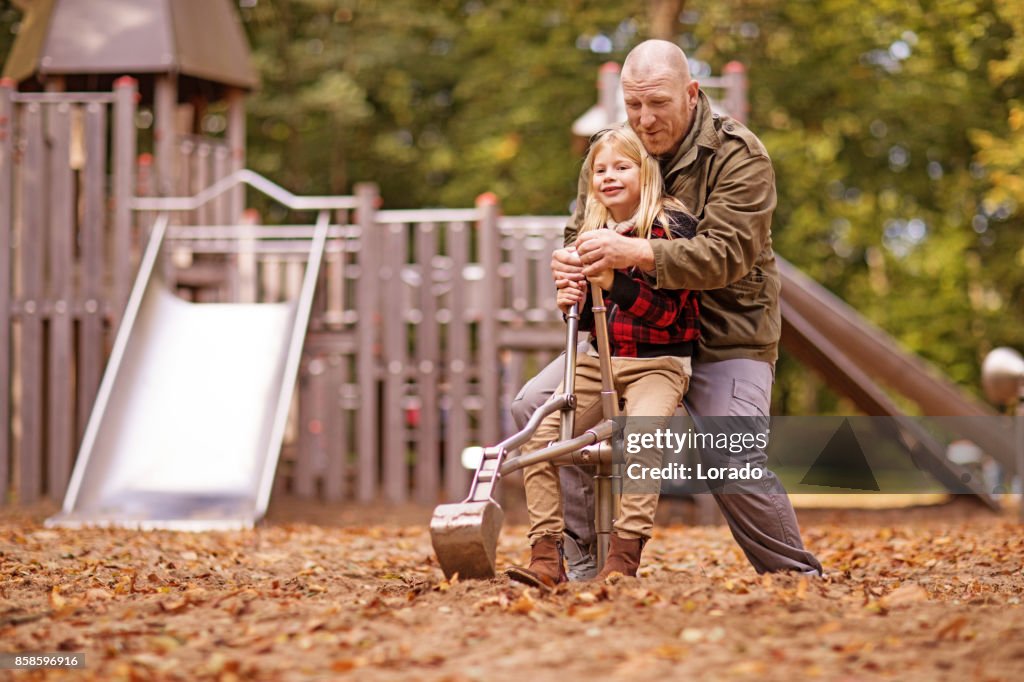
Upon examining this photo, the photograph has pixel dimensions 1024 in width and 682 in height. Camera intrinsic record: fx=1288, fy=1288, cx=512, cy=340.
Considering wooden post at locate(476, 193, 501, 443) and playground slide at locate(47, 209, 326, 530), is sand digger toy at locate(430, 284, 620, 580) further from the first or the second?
wooden post at locate(476, 193, 501, 443)

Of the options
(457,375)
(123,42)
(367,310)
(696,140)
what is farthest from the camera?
(123,42)

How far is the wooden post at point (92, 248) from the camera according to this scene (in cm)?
1090

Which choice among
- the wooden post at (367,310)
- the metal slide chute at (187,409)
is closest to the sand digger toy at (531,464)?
the metal slide chute at (187,409)

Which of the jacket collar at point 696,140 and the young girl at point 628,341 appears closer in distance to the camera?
the young girl at point 628,341

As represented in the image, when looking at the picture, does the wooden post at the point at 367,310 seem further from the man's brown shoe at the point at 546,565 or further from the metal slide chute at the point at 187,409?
the man's brown shoe at the point at 546,565

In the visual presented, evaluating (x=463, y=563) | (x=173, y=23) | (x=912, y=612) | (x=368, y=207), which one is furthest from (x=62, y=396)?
(x=912, y=612)

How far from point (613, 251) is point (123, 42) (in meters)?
11.5

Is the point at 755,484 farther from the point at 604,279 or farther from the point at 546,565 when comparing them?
the point at 604,279

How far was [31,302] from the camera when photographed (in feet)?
36.1

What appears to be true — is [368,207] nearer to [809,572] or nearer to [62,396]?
[62,396]

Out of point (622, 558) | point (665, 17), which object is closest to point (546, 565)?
point (622, 558)

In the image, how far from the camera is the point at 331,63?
22609mm

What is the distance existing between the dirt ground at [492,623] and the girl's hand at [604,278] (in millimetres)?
961

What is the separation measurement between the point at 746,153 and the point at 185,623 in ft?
7.93
